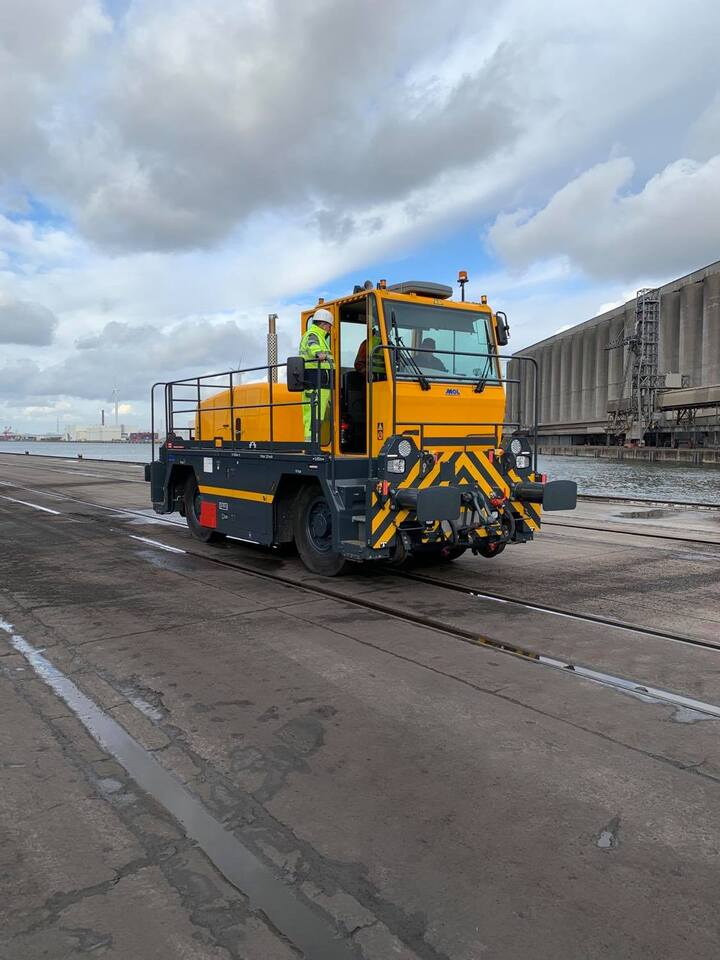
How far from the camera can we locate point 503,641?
19.2 ft

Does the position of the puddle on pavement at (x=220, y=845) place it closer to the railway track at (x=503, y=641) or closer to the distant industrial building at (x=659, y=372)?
the railway track at (x=503, y=641)

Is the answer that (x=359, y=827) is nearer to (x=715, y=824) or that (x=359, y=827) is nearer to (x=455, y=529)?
(x=715, y=824)

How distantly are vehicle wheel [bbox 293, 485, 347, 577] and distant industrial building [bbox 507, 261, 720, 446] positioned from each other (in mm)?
51661

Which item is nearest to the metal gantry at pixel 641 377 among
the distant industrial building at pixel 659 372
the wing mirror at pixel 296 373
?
the distant industrial building at pixel 659 372

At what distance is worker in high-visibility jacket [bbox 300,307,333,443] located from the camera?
791 centimetres

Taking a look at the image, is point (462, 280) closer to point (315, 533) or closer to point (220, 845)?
point (315, 533)

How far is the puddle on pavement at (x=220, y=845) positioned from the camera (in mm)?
2479

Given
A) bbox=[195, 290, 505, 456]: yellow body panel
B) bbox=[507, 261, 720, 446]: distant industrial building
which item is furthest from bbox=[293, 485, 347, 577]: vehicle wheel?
bbox=[507, 261, 720, 446]: distant industrial building

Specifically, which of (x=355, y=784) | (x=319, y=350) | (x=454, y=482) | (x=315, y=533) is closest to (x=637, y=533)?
(x=454, y=482)

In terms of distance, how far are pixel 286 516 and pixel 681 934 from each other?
7.09m

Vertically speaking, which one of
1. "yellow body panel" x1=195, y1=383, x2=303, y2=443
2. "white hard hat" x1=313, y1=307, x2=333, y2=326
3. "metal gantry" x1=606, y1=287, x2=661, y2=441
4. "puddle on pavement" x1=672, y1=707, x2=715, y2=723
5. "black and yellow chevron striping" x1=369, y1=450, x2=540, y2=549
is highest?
"metal gantry" x1=606, y1=287, x2=661, y2=441

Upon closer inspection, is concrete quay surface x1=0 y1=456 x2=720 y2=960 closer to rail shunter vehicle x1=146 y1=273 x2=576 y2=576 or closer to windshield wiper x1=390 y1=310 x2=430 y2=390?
rail shunter vehicle x1=146 y1=273 x2=576 y2=576

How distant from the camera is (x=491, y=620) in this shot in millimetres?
6520

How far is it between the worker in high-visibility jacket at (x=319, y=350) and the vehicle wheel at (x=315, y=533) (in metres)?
0.79
